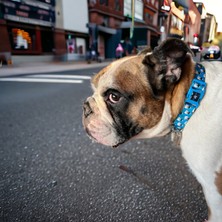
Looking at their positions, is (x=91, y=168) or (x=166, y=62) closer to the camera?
(x=166, y=62)

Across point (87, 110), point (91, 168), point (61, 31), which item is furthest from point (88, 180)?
point (61, 31)

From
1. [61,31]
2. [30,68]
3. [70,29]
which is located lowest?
[30,68]

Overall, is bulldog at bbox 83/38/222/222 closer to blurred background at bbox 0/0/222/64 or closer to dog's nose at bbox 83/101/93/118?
dog's nose at bbox 83/101/93/118

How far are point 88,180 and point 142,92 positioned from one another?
0.90 meters

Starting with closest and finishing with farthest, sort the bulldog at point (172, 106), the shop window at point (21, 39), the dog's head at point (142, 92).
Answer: the bulldog at point (172, 106), the dog's head at point (142, 92), the shop window at point (21, 39)

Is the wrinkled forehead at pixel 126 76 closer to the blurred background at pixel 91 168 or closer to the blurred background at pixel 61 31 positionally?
the blurred background at pixel 91 168

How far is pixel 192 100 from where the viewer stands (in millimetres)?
1178

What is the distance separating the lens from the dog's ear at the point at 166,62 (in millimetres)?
1212

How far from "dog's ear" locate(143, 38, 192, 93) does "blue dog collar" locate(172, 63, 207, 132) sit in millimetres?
113

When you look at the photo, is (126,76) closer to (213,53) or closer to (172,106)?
(172,106)

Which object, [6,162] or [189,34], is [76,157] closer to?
[6,162]

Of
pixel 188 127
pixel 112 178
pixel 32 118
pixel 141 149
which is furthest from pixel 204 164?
pixel 32 118

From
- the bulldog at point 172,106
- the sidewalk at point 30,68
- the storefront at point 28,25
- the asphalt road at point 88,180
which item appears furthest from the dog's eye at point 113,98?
the storefront at point 28,25

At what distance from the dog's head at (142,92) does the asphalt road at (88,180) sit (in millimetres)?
495
